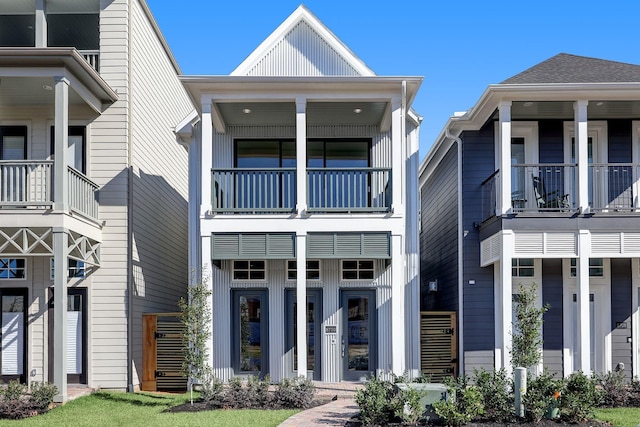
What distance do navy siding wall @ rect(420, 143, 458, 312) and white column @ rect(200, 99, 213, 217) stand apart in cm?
598

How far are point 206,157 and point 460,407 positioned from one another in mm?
7257

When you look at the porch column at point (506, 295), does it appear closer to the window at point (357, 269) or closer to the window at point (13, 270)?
the window at point (357, 269)

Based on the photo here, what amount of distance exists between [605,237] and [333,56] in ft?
23.2

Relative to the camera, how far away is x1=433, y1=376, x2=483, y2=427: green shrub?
34.0 ft

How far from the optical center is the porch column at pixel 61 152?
13273 mm

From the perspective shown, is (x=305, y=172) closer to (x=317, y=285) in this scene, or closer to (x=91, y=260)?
(x=317, y=285)

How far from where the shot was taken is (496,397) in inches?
440

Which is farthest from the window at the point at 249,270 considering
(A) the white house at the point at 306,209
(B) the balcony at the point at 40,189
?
(B) the balcony at the point at 40,189

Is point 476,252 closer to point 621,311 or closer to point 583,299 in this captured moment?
point 583,299

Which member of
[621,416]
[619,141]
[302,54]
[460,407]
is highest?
[302,54]

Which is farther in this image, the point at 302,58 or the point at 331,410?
the point at 302,58

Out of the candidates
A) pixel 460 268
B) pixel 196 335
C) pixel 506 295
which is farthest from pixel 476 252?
pixel 196 335

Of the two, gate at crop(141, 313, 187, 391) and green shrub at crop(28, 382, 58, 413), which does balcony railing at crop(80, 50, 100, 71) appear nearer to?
gate at crop(141, 313, 187, 391)

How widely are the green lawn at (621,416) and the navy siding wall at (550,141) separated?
20.3 ft
